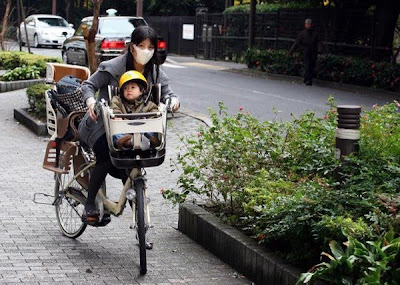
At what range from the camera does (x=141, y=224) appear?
6.22 meters

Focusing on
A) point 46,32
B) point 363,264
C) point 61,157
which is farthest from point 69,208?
point 46,32

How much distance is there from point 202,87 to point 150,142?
16.4 m

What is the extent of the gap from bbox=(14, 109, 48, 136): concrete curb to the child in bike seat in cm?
693

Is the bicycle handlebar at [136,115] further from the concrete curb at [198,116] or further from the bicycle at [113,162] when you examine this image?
the concrete curb at [198,116]

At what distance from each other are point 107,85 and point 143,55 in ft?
1.39

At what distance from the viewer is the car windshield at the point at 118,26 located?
24406 mm

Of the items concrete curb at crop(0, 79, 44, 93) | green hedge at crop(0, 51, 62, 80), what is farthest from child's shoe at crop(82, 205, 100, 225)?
green hedge at crop(0, 51, 62, 80)

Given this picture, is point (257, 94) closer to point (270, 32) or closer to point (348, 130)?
point (270, 32)

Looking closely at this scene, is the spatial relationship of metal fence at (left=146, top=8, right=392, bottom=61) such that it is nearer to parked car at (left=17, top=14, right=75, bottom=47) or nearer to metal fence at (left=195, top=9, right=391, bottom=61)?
metal fence at (left=195, top=9, right=391, bottom=61)

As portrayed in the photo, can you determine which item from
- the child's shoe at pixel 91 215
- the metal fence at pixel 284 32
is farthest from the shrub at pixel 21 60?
the child's shoe at pixel 91 215

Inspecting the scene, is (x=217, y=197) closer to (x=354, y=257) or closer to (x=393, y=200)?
(x=393, y=200)

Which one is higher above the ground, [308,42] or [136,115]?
[136,115]

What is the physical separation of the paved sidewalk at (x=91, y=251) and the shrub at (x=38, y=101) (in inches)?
170

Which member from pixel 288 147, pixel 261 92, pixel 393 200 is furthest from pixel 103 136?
pixel 261 92
